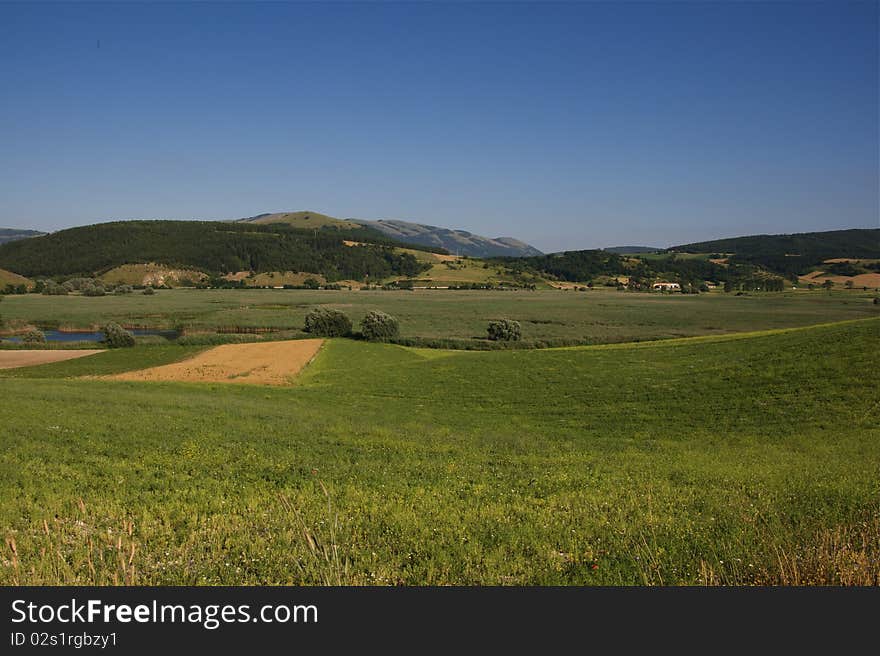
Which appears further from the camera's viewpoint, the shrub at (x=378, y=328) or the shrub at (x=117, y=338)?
the shrub at (x=378, y=328)

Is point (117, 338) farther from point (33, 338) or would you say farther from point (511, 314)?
point (511, 314)

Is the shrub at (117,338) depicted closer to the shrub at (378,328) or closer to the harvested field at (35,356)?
the harvested field at (35,356)

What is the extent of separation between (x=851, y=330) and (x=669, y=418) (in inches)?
773

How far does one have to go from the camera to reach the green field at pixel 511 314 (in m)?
86.1

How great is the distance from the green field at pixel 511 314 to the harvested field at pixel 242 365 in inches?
884

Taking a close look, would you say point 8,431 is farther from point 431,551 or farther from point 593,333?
point 593,333

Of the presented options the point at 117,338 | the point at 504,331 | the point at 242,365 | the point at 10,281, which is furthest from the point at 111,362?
the point at 10,281

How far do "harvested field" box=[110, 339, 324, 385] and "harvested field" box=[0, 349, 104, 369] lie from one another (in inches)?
519

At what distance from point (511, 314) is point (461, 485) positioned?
333ft

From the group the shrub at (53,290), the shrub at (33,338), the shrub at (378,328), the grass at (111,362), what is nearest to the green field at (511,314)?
the shrub at (378,328)

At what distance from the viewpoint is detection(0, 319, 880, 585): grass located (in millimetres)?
6559

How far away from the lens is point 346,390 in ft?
119

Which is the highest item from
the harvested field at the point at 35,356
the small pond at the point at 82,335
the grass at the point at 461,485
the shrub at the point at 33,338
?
the grass at the point at 461,485

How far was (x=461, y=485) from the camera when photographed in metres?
11.8
